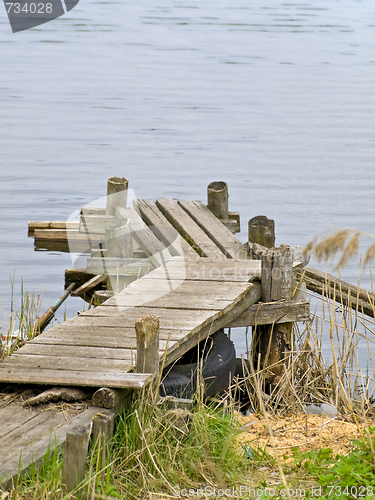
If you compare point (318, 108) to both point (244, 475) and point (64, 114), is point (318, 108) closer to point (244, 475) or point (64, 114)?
point (64, 114)

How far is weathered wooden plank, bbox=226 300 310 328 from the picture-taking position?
6.71m

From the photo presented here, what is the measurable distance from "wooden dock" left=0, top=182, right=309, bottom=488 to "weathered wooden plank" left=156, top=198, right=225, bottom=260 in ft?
0.05

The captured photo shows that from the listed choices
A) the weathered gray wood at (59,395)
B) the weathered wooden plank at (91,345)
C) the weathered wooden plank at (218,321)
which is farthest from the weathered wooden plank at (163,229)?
the weathered gray wood at (59,395)

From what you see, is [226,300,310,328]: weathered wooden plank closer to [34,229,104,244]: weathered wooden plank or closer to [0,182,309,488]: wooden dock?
[0,182,309,488]: wooden dock

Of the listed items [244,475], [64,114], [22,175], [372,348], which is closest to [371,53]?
[64,114]

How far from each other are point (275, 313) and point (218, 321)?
80cm

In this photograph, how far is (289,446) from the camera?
5395mm

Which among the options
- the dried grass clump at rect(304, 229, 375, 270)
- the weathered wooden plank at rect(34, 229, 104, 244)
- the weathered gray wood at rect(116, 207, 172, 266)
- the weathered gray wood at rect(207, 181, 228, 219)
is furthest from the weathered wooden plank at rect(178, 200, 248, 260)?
the dried grass clump at rect(304, 229, 375, 270)

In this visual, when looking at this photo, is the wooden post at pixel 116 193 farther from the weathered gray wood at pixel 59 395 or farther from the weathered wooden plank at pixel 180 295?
the weathered gray wood at pixel 59 395

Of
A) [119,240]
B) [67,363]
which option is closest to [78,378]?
[67,363]

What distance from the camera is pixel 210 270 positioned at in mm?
7277

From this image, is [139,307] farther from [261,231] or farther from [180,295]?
[261,231]

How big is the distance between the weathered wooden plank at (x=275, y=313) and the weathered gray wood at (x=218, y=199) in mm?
3217

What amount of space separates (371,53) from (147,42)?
14.8 m
